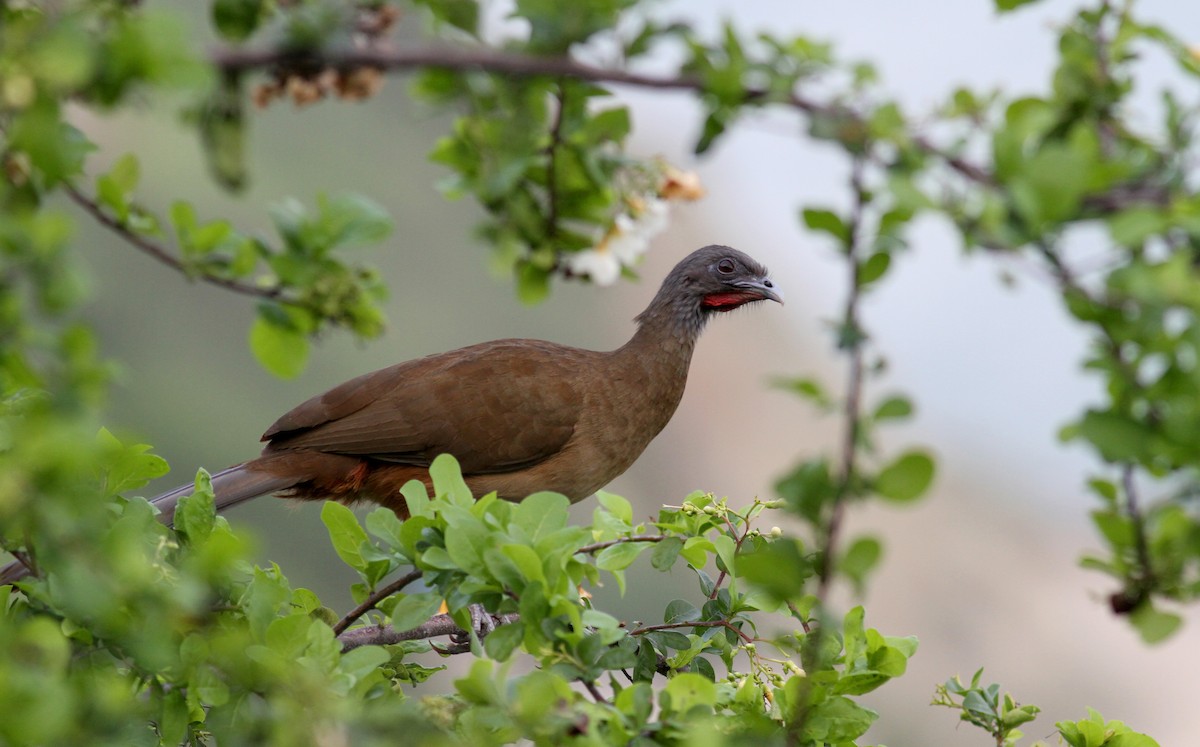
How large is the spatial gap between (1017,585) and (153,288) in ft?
38.4

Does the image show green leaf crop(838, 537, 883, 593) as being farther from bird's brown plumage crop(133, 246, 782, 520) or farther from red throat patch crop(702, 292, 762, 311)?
red throat patch crop(702, 292, 762, 311)

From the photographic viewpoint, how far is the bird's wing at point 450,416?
13.4 ft

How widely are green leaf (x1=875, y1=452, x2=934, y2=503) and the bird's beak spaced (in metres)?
3.15

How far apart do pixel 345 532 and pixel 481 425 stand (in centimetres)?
181

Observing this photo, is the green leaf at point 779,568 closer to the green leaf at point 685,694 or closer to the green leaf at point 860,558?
the green leaf at point 860,558

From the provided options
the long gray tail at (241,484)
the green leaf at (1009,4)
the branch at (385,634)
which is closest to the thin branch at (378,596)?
the branch at (385,634)

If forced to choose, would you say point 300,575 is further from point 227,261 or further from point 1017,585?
point 1017,585

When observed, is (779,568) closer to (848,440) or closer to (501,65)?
(848,440)

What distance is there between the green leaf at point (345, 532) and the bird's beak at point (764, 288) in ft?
7.73

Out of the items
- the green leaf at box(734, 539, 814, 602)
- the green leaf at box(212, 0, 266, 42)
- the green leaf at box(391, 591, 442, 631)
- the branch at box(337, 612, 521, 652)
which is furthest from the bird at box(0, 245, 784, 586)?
the green leaf at box(734, 539, 814, 602)

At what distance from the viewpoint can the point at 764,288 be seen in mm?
4426

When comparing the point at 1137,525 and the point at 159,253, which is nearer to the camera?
the point at 1137,525

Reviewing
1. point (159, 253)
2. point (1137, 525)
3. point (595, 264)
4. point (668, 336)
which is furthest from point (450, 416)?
point (1137, 525)

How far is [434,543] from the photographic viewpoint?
6.85 feet
